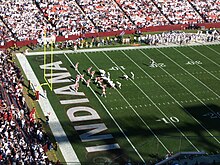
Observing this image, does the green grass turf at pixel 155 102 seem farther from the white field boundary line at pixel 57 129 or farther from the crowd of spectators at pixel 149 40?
the crowd of spectators at pixel 149 40

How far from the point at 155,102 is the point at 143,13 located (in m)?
18.0

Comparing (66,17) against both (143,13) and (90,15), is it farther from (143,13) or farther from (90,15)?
(143,13)

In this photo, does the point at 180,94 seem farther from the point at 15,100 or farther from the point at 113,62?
the point at 15,100

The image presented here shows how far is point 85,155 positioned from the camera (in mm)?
20312

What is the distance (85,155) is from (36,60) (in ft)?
44.1

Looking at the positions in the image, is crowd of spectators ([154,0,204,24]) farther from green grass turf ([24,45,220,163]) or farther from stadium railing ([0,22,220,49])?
Result: green grass turf ([24,45,220,163])

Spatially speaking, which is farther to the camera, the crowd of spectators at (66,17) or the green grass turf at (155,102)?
the crowd of spectators at (66,17)

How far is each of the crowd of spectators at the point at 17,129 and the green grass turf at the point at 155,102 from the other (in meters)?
1.69

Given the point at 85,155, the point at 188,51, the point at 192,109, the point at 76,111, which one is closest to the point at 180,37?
the point at 188,51

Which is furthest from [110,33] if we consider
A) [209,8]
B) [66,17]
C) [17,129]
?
[17,129]

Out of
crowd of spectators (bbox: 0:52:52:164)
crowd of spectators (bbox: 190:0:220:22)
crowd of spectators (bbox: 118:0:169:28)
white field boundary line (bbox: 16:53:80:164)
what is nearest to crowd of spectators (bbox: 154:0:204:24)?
crowd of spectators (bbox: 190:0:220:22)

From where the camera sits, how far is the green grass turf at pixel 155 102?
22.0 m

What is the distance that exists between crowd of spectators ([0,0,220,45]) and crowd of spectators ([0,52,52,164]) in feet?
29.1

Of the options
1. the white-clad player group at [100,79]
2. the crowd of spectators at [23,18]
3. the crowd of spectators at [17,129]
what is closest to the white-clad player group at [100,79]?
the white-clad player group at [100,79]
